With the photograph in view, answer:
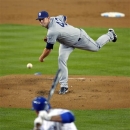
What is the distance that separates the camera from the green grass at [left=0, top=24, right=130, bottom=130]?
11.7m

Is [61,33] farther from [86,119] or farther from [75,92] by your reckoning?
[86,119]

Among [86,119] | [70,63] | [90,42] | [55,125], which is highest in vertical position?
[90,42]

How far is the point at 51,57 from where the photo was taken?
1889 cm

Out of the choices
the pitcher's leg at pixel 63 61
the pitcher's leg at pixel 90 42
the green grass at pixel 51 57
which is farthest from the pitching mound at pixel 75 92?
the green grass at pixel 51 57

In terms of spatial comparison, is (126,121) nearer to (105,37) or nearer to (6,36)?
(105,37)

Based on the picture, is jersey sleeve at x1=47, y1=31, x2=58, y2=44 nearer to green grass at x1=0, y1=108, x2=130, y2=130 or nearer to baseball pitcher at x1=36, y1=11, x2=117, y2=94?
baseball pitcher at x1=36, y1=11, x2=117, y2=94

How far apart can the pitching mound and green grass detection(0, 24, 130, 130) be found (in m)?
0.55

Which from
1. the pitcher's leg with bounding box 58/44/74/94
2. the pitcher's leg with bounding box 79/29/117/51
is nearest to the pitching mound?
the pitcher's leg with bounding box 58/44/74/94

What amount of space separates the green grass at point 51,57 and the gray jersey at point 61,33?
121 inches

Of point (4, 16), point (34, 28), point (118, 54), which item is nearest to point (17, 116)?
point (118, 54)

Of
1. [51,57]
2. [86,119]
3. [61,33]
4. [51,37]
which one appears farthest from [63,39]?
[51,57]

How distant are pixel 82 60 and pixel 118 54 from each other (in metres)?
1.49

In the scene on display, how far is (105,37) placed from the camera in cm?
1454

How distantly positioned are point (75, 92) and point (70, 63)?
414 cm
